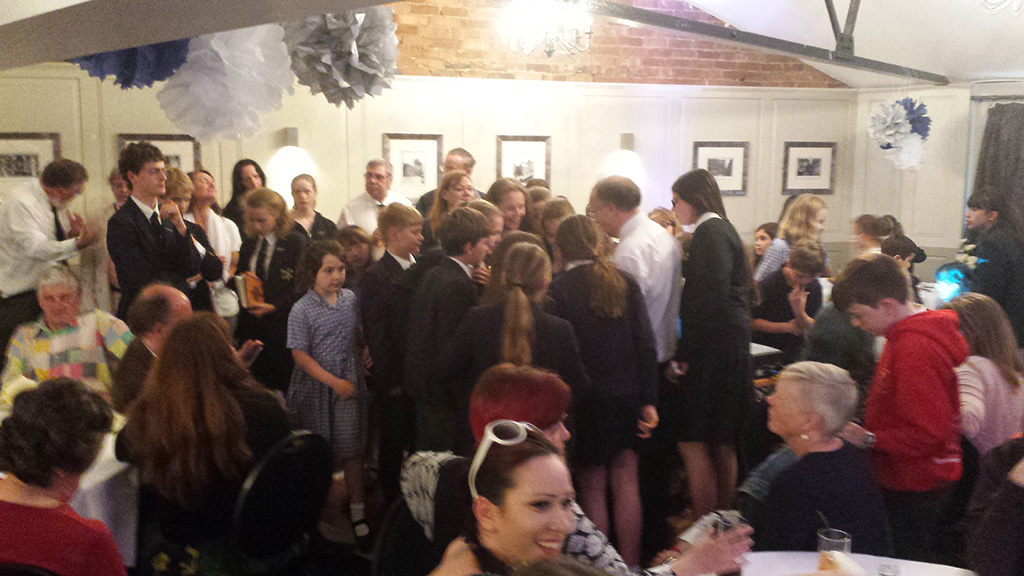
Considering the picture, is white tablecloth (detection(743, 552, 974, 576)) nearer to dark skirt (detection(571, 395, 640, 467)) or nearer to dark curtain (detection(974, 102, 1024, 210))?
dark skirt (detection(571, 395, 640, 467))

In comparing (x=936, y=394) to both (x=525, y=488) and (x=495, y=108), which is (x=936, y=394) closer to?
(x=525, y=488)

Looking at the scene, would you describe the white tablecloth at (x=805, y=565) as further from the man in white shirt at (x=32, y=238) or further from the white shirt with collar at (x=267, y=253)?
the man in white shirt at (x=32, y=238)

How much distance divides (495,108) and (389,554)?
20.4 ft

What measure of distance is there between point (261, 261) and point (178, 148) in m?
2.99

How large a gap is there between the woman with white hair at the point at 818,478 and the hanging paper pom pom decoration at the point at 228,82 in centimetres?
162

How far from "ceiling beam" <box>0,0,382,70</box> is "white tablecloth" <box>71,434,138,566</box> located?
6.88ft

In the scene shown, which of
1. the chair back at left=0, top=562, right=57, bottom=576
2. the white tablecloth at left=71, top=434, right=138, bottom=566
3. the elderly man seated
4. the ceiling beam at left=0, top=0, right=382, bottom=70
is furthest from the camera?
the elderly man seated

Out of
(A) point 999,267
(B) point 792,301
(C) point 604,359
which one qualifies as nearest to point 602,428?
(C) point 604,359

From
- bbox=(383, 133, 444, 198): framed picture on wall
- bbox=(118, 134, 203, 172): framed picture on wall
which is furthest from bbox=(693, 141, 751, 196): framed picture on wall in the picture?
bbox=(118, 134, 203, 172): framed picture on wall

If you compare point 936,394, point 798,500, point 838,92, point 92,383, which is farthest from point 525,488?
point 838,92

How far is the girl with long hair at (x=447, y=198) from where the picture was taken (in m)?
4.48

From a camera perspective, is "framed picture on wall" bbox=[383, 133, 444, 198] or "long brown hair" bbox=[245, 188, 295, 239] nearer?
"long brown hair" bbox=[245, 188, 295, 239]

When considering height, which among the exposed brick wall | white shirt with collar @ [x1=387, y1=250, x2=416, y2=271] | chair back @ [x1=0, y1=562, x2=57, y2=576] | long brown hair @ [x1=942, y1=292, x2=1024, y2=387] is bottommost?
chair back @ [x1=0, y1=562, x2=57, y2=576]

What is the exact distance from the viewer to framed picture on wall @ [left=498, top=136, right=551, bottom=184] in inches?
306
